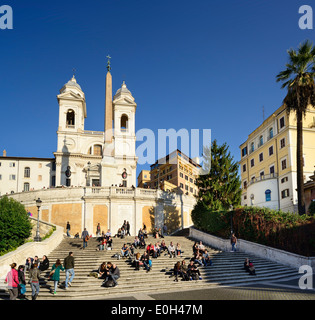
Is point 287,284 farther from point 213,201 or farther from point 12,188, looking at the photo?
point 12,188

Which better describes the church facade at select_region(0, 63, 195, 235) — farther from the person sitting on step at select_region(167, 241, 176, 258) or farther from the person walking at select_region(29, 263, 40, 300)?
the person walking at select_region(29, 263, 40, 300)

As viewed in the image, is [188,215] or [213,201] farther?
[188,215]

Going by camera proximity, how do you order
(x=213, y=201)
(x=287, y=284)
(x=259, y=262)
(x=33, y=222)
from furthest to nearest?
(x=213, y=201) → (x=33, y=222) → (x=259, y=262) → (x=287, y=284)

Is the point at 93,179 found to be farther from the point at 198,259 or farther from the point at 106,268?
the point at 106,268

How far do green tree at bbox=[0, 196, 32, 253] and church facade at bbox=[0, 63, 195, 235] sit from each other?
9.34m

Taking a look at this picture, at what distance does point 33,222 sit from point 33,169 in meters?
34.0

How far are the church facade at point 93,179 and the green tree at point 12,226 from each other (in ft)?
30.6

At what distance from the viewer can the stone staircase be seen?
53.6 ft

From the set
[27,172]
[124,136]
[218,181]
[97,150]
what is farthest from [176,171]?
[218,181]

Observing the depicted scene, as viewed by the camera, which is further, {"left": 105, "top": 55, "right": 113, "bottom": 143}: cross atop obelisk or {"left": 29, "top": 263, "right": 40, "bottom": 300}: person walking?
{"left": 105, "top": 55, "right": 113, "bottom": 143}: cross atop obelisk

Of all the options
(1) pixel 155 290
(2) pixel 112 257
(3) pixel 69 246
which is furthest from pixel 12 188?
(1) pixel 155 290

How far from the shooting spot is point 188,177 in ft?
299

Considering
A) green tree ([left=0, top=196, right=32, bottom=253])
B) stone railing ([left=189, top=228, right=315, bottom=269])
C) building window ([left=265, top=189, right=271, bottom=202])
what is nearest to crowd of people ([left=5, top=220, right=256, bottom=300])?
stone railing ([left=189, top=228, right=315, bottom=269])

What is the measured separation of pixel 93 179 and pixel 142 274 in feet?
122
